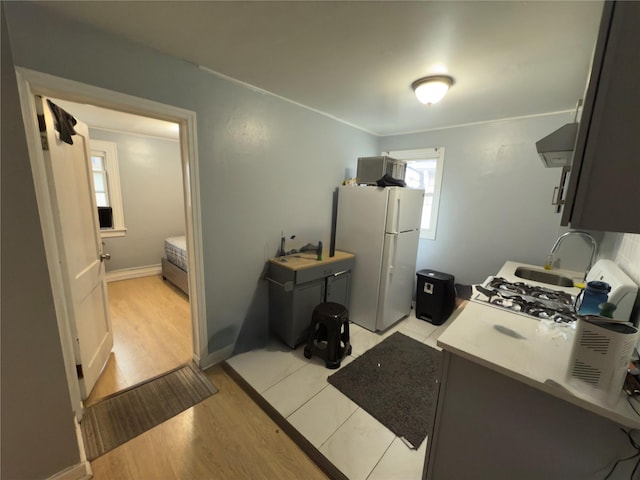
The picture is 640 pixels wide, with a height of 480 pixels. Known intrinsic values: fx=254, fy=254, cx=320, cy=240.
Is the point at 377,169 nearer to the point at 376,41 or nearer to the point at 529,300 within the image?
the point at 376,41

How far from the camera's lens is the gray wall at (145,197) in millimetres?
4148

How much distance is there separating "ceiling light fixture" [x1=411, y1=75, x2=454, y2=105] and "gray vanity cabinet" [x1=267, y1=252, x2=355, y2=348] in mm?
1612

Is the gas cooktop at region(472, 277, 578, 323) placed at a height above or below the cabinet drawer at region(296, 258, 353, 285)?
above

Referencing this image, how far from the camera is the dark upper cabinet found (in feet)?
2.26

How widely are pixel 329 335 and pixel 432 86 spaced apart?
211 cm

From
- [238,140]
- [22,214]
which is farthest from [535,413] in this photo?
[238,140]

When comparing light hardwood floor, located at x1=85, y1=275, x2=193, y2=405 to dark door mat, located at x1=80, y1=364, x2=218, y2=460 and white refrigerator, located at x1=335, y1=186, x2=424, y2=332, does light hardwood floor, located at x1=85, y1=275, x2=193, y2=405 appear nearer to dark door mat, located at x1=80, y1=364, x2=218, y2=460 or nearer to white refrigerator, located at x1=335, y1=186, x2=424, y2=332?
dark door mat, located at x1=80, y1=364, x2=218, y2=460

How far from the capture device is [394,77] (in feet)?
6.03

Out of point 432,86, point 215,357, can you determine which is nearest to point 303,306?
point 215,357

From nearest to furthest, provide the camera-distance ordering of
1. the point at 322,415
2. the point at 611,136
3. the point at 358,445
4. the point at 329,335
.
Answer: the point at 611,136
the point at 358,445
the point at 322,415
the point at 329,335

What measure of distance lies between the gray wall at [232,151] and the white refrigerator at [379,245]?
0.36 metres

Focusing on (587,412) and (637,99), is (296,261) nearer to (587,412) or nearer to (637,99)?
(587,412)

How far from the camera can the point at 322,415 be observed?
1767mm

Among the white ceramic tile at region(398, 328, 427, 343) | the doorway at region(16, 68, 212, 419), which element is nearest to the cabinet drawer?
the doorway at region(16, 68, 212, 419)
